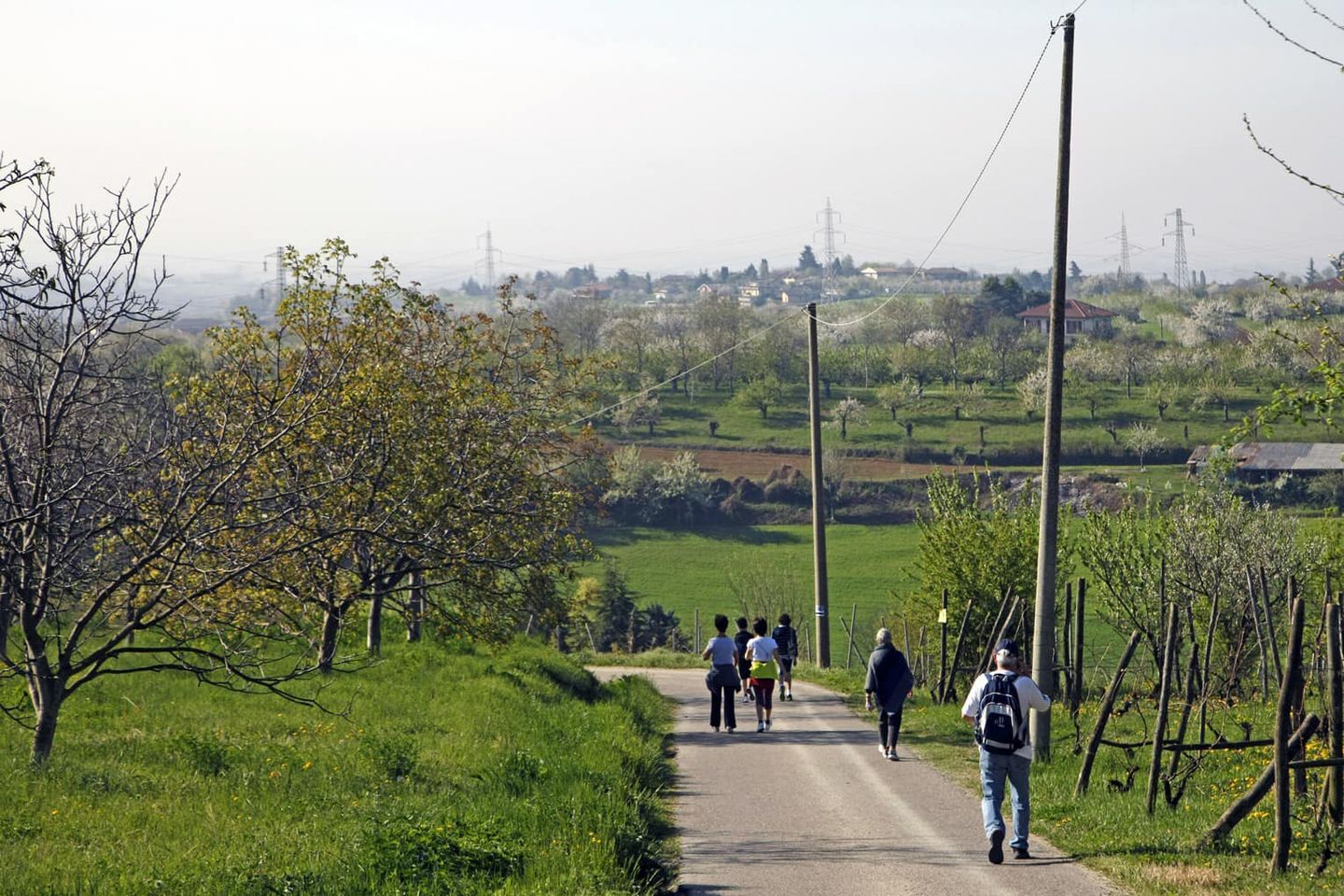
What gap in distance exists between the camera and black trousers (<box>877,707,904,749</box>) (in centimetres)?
1803

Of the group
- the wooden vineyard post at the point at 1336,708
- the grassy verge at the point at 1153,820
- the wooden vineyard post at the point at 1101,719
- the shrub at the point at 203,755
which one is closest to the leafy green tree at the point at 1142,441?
the grassy verge at the point at 1153,820

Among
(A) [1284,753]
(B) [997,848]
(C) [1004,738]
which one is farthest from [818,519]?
(A) [1284,753]

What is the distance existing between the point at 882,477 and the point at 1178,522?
6298 centimetres

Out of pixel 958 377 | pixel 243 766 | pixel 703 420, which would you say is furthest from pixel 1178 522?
pixel 958 377

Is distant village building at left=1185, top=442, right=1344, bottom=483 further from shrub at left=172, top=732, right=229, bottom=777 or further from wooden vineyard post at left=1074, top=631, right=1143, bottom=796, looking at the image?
shrub at left=172, top=732, right=229, bottom=777

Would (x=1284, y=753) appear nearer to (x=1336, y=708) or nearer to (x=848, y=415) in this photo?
(x=1336, y=708)

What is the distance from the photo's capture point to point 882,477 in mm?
102375

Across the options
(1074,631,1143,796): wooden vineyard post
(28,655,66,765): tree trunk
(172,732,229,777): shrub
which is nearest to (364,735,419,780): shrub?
(172,732,229,777): shrub

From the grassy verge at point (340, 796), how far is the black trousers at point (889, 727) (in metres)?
2.94

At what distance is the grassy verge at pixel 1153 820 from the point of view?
10328 mm

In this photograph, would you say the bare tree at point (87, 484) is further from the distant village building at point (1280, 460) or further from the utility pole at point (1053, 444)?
the distant village building at point (1280, 460)

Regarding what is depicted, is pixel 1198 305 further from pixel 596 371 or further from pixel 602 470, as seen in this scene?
pixel 596 371

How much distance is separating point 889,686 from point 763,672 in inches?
152

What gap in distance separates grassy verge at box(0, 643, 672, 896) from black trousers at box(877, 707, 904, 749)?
9.63 ft
